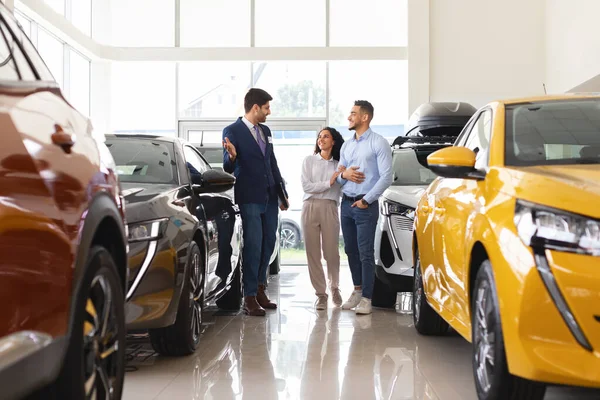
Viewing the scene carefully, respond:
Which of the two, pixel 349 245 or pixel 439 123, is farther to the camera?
pixel 439 123

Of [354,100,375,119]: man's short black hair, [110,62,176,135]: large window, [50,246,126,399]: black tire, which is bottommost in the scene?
[50,246,126,399]: black tire

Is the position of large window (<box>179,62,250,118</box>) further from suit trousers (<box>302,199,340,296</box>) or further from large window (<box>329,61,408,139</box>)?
suit trousers (<box>302,199,340,296</box>)

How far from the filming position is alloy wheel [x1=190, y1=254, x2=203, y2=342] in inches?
209

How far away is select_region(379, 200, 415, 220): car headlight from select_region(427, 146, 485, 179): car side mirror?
136 inches

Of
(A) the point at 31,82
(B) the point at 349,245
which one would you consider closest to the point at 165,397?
(A) the point at 31,82

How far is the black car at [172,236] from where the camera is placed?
450cm

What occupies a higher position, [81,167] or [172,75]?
[172,75]

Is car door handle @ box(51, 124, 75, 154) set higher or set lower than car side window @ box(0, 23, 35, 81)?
lower

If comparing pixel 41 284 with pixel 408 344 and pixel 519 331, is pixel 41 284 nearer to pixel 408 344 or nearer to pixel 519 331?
pixel 519 331

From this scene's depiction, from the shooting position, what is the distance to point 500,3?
15391mm

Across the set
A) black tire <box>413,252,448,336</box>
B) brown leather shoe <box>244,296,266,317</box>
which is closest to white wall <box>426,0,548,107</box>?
brown leather shoe <box>244,296,266,317</box>

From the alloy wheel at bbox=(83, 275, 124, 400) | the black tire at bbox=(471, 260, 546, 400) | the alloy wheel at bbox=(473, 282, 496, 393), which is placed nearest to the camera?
the alloy wheel at bbox=(83, 275, 124, 400)

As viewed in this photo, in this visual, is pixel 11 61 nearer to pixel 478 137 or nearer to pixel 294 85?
pixel 478 137

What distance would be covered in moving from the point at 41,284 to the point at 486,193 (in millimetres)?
2109
